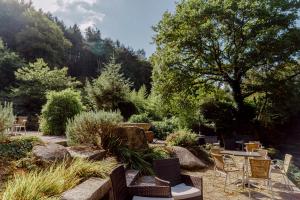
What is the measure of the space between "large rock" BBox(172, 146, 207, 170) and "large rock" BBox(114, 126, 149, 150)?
1.65 metres

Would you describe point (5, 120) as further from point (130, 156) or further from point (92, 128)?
point (130, 156)

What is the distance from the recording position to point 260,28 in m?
13.4

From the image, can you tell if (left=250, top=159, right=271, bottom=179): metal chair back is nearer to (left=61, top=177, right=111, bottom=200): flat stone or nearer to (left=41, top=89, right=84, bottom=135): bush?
(left=61, top=177, right=111, bottom=200): flat stone

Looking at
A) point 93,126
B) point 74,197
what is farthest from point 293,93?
point 74,197

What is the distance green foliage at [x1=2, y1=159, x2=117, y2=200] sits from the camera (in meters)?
2.55

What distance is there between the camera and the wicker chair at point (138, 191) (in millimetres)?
3330

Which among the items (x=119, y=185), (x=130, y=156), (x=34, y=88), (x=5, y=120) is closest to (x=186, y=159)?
(x=130, y=156)

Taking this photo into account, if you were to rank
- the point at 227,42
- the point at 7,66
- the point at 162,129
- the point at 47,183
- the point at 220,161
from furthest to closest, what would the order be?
the point at 7,66 → the point at 227,42 → the point at 162,129 → the point at 220,161 → the point at 47,183

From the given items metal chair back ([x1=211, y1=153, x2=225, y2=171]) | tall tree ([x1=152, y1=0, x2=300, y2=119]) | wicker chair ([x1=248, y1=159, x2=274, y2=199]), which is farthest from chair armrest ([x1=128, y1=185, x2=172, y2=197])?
tall tree ([x1=152, y1=0, x2=300, y2=119])

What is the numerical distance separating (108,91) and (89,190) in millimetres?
12492

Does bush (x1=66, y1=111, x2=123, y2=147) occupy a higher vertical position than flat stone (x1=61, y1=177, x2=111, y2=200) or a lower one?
higher

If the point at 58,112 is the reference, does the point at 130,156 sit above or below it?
below

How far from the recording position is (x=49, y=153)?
14.1ft

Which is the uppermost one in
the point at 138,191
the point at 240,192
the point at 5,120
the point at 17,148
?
the point at 5,120
